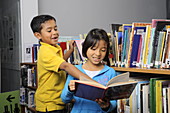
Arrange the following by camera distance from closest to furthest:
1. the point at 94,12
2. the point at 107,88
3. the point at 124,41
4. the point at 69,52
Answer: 1. the point at 107,88
2. the point at 124,41
3. the point at 69,52
4. the point at 94,12

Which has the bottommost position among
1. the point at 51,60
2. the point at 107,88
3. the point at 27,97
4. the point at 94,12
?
the point at 27,97

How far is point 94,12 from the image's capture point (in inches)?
138

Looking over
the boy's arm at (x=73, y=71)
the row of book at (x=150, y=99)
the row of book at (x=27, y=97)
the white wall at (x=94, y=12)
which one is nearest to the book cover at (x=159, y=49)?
the row of book at (x=150, y=99)

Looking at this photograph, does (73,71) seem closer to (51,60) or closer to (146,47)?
(51,60)

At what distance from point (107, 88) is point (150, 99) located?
0.45 metres

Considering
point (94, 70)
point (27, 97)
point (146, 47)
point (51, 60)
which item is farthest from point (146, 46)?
point (27, 97)

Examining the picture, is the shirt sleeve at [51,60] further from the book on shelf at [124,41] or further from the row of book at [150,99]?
the row of book at [150,99]

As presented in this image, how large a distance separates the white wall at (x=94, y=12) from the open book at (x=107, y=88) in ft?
6.94

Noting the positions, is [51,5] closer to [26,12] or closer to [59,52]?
[26,12]

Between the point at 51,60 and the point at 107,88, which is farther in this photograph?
the point at 51,60

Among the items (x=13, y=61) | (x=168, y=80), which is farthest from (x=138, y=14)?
(x=168, y=80)

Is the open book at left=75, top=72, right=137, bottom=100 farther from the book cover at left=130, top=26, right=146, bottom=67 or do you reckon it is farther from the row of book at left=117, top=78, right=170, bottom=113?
the book cover at left=130, top=26, right=146, bottom=67

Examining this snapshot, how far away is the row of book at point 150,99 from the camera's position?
1337mm

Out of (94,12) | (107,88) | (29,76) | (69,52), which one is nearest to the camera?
(107,88)
